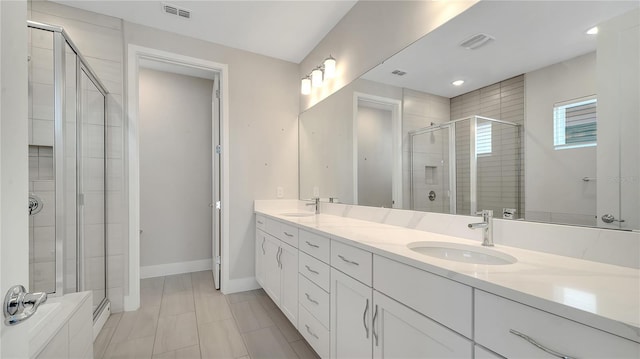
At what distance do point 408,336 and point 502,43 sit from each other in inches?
50.8

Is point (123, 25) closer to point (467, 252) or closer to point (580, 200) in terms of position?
point (467, 252)

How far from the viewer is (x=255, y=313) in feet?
7.47

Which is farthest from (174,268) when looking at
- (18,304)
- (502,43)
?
(502,43)

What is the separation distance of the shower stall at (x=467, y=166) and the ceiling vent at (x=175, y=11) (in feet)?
7.03

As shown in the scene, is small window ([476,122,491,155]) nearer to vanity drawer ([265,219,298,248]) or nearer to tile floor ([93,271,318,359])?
vanity drawer ([265,219,298,248])

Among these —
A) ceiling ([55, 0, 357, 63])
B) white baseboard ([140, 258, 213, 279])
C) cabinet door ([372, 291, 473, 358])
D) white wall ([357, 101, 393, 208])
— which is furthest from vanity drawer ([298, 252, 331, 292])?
white baseboard ([140, 258, 213, 279])

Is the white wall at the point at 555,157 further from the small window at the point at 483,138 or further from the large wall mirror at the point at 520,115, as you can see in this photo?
the small window at the point at 483,138

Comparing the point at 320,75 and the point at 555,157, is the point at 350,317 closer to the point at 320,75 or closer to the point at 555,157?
the point at 555,157

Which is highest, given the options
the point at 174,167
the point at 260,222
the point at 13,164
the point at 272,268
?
the point at 174,167

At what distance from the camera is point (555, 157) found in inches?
39.8

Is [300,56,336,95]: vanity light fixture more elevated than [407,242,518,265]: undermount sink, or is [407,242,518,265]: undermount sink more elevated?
[300,56,336,95]: vanity light fixture

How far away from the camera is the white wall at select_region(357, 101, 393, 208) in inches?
72.9

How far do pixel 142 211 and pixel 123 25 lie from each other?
6.55 ft

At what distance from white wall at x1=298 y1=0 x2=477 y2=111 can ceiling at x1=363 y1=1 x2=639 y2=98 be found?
0.26ft
